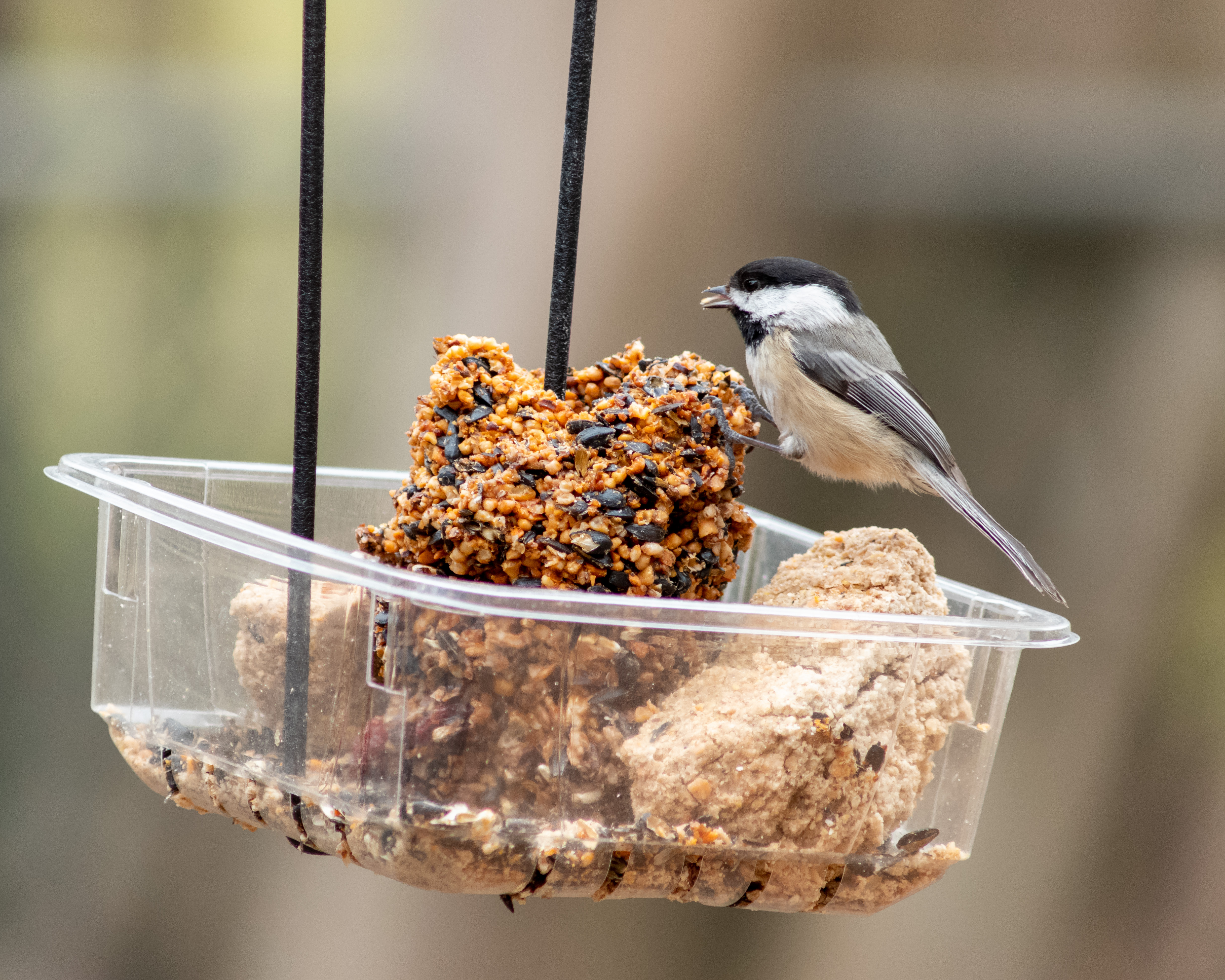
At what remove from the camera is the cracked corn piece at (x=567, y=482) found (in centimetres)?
74

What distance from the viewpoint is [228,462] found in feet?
3.61

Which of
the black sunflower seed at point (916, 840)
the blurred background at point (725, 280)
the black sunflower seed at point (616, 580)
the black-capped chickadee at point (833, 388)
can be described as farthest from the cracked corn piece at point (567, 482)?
the blurred background at point (725, 280)

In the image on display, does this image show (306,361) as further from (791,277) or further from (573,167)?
(791,277)

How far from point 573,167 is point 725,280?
3.48 ft

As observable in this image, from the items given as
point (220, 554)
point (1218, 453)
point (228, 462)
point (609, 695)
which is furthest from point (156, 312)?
point (1218, 453)

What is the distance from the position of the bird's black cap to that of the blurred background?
622mm

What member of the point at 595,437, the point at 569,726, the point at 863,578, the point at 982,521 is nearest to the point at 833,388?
the point at 982,521

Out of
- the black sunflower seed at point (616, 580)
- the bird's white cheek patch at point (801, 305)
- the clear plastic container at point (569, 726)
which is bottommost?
the clear plastic container at point (569, 726)

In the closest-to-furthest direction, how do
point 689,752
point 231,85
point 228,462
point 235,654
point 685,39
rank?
point 689,752, point 235,654, point 228,462, point 685,39, point 231,85

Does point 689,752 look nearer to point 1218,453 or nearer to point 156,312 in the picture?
point 1218,453

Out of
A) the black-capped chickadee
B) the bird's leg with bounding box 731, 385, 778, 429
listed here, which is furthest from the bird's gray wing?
the bird's leg with bounding box 731, 385, 778, 429

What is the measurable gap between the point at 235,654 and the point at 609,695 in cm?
29

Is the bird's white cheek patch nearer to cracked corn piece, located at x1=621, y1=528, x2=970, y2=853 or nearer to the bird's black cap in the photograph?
the bird's black cap

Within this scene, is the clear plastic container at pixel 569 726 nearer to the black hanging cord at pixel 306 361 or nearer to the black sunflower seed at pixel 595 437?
the black hanging cord at pixel 306 361
